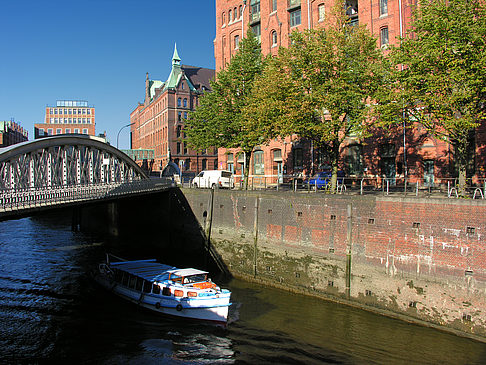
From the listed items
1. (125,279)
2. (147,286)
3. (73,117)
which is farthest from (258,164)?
(73,117)

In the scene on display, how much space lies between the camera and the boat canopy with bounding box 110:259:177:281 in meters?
21.8

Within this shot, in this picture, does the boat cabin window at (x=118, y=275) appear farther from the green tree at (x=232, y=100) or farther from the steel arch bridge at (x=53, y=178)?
the green tree at (x=232, y=100)

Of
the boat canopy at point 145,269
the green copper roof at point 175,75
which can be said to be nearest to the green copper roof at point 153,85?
the green copper roof at point 175,75

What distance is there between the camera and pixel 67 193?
2659 centimetres

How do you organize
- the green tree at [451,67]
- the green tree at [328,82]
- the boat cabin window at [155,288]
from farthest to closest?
the green tree at [328,82]
the boat cabin window at [155,288]
the green tree at [451,67]

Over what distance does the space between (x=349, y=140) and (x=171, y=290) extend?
73.4 feet

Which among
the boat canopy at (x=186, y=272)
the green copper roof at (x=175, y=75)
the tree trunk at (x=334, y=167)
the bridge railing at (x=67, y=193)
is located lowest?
the boat canopy at (x=186, y=272)

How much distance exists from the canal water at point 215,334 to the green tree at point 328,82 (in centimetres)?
926

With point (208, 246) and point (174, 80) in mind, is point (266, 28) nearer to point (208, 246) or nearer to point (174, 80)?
point (208, 246)

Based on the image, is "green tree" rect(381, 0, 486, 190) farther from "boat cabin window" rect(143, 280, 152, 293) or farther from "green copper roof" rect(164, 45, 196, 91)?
"green copper roof" rect(164, 45, 196, 91)

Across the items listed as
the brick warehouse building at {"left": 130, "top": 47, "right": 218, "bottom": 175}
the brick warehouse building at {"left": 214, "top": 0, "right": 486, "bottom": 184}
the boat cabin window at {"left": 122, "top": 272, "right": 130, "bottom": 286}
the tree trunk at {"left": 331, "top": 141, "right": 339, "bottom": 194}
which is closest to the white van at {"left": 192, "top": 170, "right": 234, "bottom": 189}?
the brick warehouse building at {"left": 214, "top": 0, "right": 486, "bottom": 184}

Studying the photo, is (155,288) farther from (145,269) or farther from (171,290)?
(145,269)

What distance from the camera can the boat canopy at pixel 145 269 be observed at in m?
21.8

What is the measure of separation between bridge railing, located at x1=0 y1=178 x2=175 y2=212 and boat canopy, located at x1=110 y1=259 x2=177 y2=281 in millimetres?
4769
